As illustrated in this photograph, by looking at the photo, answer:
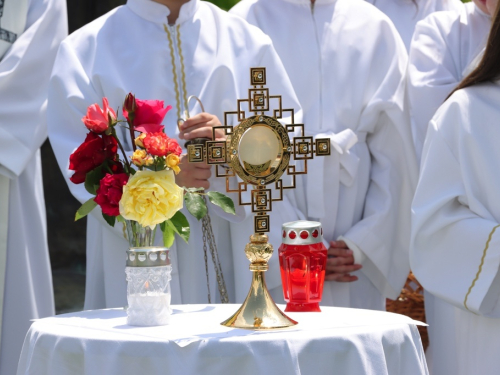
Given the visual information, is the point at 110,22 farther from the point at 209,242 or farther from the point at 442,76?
the point at 442,76

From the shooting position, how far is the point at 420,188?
13.1 ft

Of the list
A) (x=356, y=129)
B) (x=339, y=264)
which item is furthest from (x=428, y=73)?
(x=339, y=264)

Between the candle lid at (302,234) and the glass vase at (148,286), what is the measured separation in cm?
42

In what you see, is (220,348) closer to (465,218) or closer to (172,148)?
(172,148)

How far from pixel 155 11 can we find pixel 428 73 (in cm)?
137

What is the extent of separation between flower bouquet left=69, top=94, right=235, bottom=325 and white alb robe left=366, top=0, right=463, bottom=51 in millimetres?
2853

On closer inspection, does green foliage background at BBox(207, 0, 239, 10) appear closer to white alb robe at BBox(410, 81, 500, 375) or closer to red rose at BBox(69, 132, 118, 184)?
white alb robe at BBox(410, 81, 500, 375)

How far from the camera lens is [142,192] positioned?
2986mm

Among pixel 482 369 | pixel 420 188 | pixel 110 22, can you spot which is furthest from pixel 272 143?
pixel 110 22

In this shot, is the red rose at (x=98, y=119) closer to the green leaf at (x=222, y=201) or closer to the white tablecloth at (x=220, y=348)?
the green leaf at (x=222, y=201)

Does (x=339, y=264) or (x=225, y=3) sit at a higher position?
(x=225, y=3)

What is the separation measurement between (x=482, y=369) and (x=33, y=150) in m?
2.31

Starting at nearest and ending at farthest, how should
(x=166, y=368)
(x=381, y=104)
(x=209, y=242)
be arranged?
(x=166, y=368)
(x=209, y=242)
(x=381, y=104)

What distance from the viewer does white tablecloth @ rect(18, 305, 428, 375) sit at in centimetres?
275
